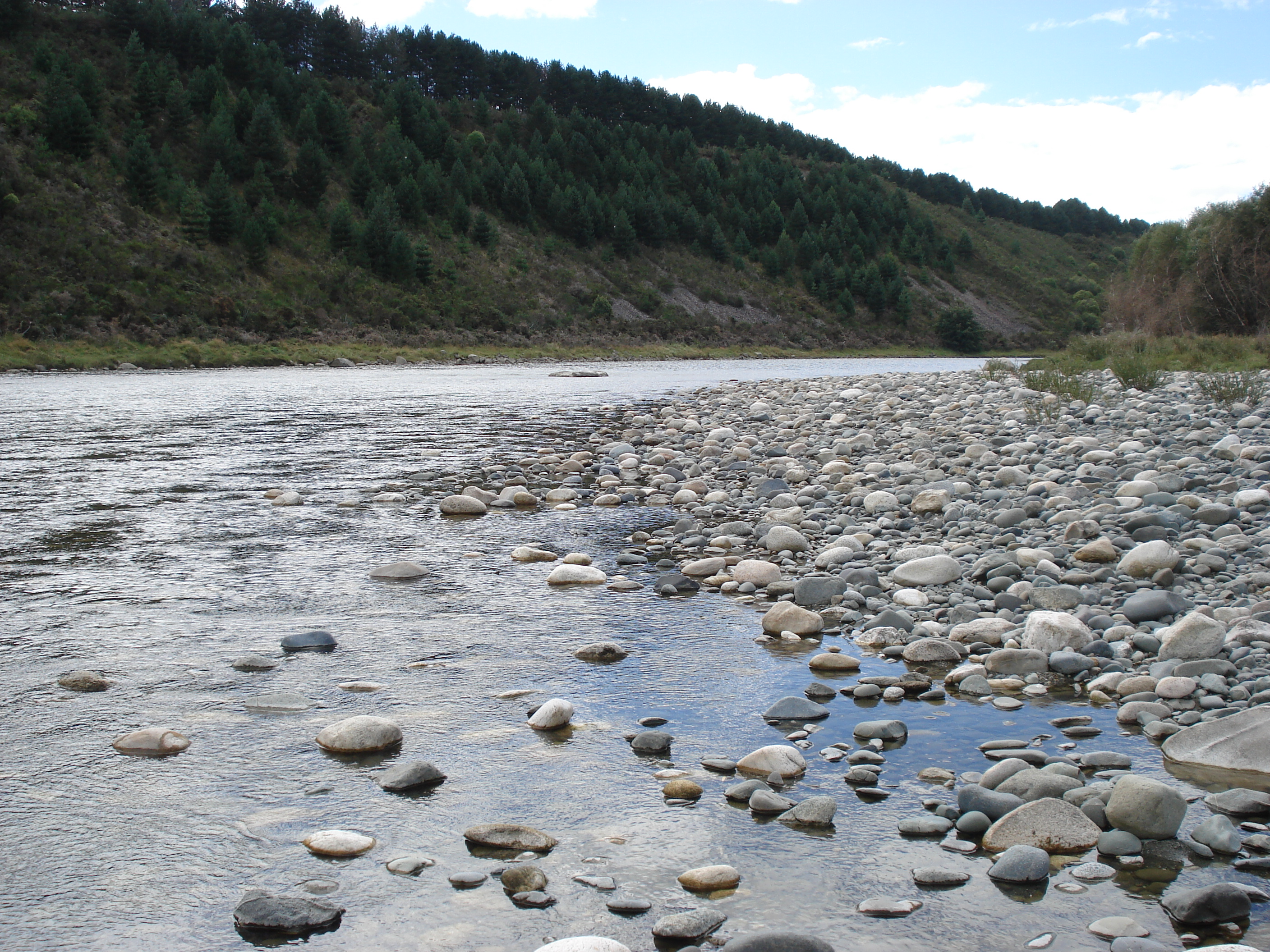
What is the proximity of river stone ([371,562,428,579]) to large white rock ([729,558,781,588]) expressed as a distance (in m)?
2.21

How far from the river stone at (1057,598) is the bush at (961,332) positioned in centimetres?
8761

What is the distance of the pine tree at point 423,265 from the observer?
60062 mm

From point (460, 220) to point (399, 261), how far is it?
472 inches

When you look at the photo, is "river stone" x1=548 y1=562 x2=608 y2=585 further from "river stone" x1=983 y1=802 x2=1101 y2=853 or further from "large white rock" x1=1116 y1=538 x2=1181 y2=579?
"river stone" x1=983 y1=802 x2=1101 y2=853

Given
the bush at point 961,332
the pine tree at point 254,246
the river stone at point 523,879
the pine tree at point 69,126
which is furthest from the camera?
the bush at point 961,332

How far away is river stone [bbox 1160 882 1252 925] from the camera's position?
2320 millimetres

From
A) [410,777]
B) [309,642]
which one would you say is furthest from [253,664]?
[410,777]

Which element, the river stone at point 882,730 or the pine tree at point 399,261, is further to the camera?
the pine tree at point 399,261

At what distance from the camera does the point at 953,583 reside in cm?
559

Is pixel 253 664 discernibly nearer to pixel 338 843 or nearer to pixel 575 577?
pixel 338 843

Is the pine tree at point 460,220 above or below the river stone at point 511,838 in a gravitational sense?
above

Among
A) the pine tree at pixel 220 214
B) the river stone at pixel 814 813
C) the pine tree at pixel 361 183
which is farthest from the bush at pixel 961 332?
the river stone at pixel 814 813

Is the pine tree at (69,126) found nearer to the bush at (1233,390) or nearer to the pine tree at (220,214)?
the pine tree at (220,214)

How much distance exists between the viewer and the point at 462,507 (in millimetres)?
8453
